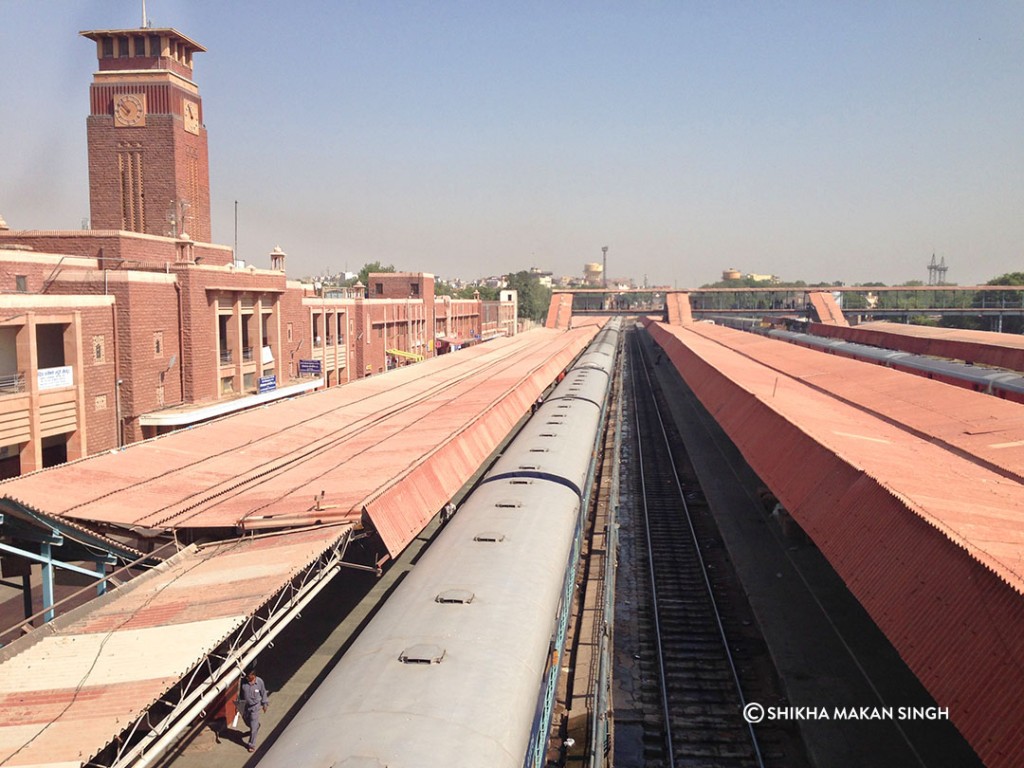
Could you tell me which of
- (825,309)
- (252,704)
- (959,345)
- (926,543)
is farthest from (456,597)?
(825,309)

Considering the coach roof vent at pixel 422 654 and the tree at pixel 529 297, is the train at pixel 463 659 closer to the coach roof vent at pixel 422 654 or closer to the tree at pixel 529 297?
the coach roof vent at pixel 422 654

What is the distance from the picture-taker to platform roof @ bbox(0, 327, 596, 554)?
36.1 feet

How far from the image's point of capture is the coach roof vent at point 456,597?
26.2 feet

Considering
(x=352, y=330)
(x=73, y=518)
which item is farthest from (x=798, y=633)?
(x=352, y=330)

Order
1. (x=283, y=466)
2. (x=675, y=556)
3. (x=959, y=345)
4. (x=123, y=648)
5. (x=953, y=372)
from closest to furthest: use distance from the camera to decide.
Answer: (x=123, y=648), (x=283, y=466), (x=675, y=556), (x=953, y=372), (x=959, y=345)

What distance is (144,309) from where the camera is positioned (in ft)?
74.2

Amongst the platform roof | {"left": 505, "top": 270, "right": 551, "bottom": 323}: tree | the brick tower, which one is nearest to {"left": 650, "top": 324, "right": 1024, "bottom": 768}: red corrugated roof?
the platform roof

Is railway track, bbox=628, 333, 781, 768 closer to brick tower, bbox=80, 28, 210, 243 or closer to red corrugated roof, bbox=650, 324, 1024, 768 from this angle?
red corrugated roof, bbox=650, 324, 1024, 768

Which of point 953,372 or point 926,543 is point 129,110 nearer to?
point 926,543

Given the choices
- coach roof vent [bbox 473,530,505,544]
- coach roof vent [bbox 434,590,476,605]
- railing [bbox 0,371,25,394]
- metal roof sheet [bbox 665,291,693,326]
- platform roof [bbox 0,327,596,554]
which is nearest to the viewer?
coach roof vent [bbox 434,590,476,605]

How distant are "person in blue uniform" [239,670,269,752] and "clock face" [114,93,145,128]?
31.9 m

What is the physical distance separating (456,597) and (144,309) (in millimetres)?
18597

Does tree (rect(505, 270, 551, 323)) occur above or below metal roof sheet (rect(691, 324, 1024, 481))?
above

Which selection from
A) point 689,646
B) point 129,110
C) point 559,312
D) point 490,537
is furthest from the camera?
point 559,312
